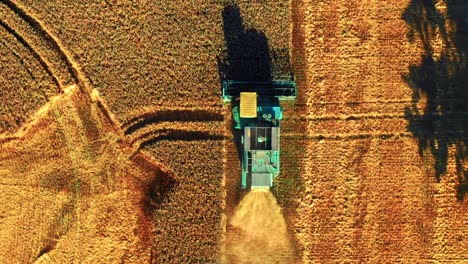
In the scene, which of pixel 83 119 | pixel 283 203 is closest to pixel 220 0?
pixel 83 119

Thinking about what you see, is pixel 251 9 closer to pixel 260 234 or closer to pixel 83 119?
pixel 83 119

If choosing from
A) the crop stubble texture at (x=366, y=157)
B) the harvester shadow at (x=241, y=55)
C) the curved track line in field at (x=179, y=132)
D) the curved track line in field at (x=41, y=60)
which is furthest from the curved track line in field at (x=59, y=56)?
the crop stubble texture at (x=366, y=157)

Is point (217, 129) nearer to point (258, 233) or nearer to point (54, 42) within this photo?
point (258, 233)

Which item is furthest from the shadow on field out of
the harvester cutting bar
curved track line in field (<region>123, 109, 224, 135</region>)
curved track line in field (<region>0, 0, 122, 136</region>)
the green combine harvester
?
curved track line in field (<region>0, 0, 122, 136</region>)

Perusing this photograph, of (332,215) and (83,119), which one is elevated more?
(83,119)

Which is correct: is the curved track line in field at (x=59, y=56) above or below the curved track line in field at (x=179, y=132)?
above

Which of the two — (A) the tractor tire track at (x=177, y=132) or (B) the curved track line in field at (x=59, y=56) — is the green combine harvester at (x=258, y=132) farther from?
(B) the curved track line in field at (x=59, y=56)
